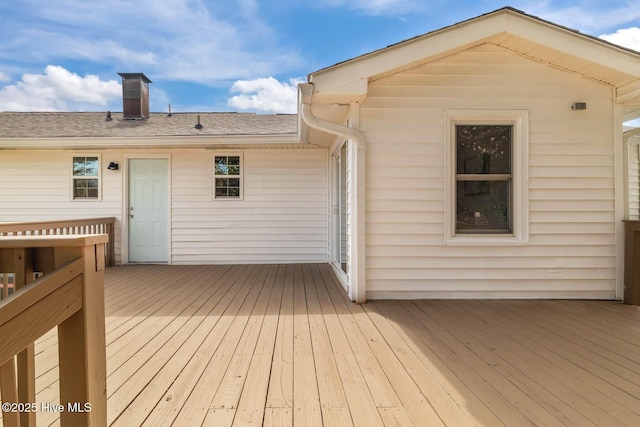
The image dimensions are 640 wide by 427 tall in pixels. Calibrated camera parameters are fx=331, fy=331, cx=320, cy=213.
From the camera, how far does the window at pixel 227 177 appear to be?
256 inches

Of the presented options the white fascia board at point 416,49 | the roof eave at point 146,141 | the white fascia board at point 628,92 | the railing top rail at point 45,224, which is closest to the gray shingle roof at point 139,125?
the roof eave at point 146,141

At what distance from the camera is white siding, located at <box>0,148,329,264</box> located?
6441 millimetres

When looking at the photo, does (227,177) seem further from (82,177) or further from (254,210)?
(82,177)

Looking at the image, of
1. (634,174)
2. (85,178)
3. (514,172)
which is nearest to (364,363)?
(514,172)

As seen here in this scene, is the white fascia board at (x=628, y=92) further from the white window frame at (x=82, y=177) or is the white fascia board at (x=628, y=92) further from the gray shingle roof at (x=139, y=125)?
the white window frame at (x=82, y=177)

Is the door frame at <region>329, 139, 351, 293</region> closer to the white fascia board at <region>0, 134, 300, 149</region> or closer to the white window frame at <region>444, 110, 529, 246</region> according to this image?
the white fascia board at <region>0, 134, 300, 149</region>

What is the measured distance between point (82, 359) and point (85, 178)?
675 cm

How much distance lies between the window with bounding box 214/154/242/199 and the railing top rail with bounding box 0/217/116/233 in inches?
80.3

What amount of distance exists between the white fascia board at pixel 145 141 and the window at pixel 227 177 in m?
0.49

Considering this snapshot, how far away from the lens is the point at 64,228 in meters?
5.06

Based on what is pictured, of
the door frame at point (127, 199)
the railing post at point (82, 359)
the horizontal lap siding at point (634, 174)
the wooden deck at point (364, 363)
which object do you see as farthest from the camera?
the horizontal lap siding at point (634, 174)

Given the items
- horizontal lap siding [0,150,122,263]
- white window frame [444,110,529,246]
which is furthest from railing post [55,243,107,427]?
horizontal lap siding [0,150,122,263]

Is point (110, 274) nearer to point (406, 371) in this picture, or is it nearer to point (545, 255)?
point (406, 371)

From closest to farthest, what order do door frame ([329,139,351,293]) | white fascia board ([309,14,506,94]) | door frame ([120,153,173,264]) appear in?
white fascia board ([309,14,506,94]) → door frame ([329,139,351,293]) → door frame ([120,153,173,264])
